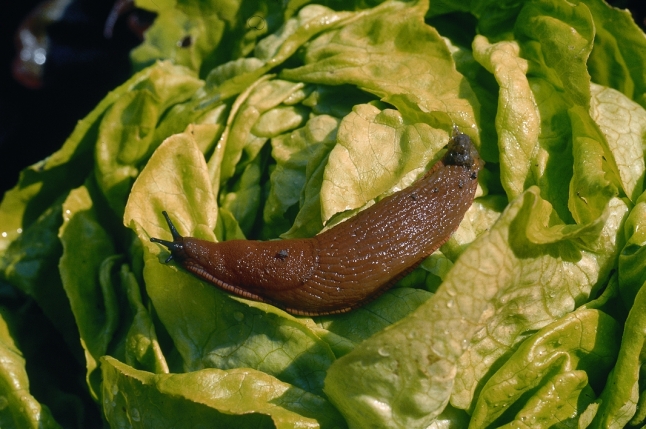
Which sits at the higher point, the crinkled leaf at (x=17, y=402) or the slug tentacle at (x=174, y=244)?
the slug tentacle at (x=174, y=244)

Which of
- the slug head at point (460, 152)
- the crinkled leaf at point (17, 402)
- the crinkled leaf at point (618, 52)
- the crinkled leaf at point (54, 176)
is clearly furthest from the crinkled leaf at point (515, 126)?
the crinkled leaf at point (17, 402)

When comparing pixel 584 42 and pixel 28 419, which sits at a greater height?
pixel 584 42

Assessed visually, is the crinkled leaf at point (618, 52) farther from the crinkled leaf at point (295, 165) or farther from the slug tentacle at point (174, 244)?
the slug tentacle at point (174, 244)

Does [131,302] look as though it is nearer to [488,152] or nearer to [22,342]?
[22,342]

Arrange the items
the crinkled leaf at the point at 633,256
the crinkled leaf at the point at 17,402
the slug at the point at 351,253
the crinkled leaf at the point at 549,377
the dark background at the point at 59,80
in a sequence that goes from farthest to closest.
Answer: the dark background at the point at 59,80
the crinkled leaf at the point at 17,402
the slug at the point at 351,253
the crinkled leaf at the point at 633,256
the crinkled leaf at the point at 549,377

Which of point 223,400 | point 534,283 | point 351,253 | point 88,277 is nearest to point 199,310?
point 223,400

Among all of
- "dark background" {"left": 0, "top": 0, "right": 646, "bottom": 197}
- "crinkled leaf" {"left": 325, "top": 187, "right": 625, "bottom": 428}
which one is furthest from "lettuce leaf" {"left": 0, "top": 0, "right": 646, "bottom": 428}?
"dark background" {"left": 0, "top": 0, "right": 646, "bottom": 197}

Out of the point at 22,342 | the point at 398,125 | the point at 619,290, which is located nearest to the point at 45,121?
the point at 22,342
